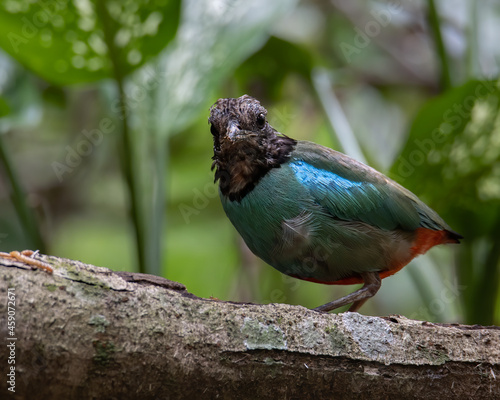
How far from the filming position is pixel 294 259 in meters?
3.25

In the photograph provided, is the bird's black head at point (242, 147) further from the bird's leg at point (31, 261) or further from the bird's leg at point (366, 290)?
the bird's leg at point (31, 261)

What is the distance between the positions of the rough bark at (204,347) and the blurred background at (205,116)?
1.11 meters

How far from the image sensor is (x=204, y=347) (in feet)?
7.07

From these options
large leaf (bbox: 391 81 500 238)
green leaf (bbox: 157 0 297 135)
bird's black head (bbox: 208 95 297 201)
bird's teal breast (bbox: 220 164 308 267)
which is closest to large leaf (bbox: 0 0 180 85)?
green leaf (bbox: 157 0 297 135)

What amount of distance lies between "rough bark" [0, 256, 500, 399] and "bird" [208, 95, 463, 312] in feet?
2.27

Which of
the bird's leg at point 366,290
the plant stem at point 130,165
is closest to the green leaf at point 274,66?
the plant stem at point 130,165

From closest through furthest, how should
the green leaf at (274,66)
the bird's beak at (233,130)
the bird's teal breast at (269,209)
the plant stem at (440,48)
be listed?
the bird's teal breast at (269,209) < the bird's beak at (233,130) < the plant stem at (440,48) < the green leaf at (274,66)

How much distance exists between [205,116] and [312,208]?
156 inches

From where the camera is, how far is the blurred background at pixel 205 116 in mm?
3908

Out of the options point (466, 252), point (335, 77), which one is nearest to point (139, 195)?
point (466, 252)

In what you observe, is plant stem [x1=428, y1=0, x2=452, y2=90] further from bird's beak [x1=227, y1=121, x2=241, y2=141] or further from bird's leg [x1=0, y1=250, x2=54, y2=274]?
bird's leg [x1=0, y1=250, x2=54, y2=274]

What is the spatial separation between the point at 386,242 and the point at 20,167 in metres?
4.84

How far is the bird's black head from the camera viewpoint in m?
3.39

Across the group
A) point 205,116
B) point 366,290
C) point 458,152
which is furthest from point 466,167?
point 205,116
